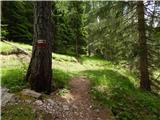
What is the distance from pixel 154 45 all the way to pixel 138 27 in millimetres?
1305

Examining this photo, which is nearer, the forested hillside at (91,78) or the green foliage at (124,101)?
the forested hillside at (91,78)

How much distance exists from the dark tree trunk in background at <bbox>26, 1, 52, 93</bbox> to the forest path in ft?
2.55

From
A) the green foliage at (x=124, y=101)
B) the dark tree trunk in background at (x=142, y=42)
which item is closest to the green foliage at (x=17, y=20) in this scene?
Answer: the dark tree trunk in background at (x=142, y=42)

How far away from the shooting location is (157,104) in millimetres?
12250

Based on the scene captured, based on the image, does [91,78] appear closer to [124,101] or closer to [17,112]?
[124,101]

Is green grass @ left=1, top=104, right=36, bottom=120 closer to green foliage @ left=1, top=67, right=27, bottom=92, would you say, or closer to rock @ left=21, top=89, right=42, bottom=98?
rock @ left=21, top=89, right=42, bottom=98

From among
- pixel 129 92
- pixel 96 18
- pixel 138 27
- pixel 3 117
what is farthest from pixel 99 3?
pixel 3 117

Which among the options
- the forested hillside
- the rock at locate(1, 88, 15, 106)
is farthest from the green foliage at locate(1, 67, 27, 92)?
the rock at locate(1, 88, 15, 106)

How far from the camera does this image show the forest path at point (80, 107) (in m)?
8.89

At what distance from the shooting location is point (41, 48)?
899 cm

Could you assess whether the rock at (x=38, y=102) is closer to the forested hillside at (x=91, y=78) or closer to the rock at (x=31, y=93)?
the forested hillside at (x=91, y=78)

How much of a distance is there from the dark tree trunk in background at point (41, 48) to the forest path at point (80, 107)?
0.78 meters

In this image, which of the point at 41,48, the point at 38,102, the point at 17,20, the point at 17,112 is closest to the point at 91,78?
the point at 41,48

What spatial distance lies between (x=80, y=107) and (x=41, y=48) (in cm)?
240
